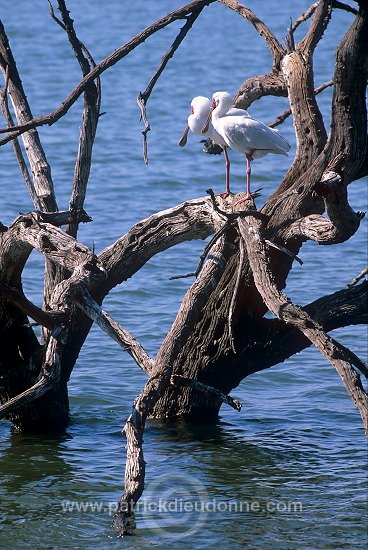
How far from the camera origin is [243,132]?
22.5 feet

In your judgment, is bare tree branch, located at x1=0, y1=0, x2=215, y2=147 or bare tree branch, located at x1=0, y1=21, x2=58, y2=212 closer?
bare tree branch, located at x1=0, y1=0, x2=215, y2=147

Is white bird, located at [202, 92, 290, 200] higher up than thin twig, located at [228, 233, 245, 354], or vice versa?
white bird, located at [202, 92, 290, 200]

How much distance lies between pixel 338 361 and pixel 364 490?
70.6 inches

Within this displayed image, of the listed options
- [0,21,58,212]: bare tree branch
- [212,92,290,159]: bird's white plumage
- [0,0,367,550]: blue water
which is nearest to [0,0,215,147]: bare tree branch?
[0,21,58,212]: bare tree branch

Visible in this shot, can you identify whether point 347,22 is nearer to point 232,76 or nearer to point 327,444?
point 232,76

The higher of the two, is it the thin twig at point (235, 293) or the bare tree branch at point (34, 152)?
the bare tree branch at point (34, 152)

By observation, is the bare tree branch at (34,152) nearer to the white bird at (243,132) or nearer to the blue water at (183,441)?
the white bird at (243,132)

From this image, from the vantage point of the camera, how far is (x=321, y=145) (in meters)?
6.30

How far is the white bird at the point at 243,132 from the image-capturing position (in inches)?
269

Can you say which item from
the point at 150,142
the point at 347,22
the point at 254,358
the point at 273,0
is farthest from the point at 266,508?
the point at 273,0

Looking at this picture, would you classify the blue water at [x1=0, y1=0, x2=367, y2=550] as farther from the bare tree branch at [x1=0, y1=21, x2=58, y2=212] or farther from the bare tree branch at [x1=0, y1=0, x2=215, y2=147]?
the bare tree branch at [x1=0, y1=0, x2=215, y2=147]

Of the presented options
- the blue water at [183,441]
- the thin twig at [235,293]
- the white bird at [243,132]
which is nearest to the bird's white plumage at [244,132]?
the white bird at [243,132]

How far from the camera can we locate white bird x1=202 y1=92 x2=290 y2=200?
6.84 metres

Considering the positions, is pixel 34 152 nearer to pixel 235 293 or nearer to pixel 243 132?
pixel 243 132
